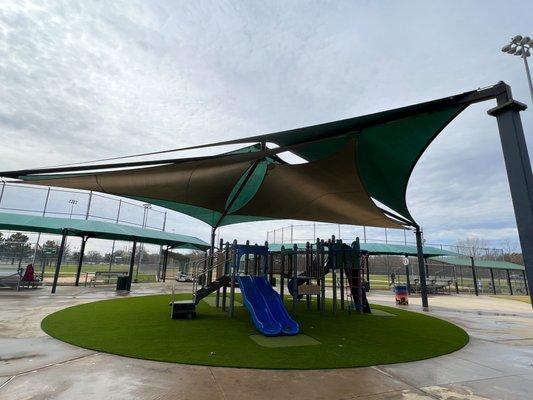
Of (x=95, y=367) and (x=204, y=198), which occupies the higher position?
(x=204, y=198)

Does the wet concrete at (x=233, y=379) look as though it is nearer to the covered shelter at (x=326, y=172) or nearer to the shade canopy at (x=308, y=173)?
the covered shelter at (x=326, y=172)

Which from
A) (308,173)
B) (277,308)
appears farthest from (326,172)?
(277,308)

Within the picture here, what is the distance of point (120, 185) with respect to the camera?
8.76 metres

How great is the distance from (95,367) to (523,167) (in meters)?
7.18

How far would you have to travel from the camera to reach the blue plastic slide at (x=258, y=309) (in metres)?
8.05

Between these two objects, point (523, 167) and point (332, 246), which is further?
point (332, 246)

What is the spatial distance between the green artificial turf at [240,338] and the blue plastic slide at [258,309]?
1.04ft

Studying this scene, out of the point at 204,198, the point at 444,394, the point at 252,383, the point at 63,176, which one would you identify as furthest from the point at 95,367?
the point at 204,198

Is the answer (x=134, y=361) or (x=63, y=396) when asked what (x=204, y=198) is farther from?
(x=63, y=396)

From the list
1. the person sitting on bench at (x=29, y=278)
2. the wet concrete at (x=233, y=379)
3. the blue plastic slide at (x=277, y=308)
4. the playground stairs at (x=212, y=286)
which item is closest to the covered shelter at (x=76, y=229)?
the person sitting on bench at (x=29, y=278)

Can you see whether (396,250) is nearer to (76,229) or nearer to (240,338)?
(240,338)

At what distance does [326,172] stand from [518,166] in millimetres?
4475

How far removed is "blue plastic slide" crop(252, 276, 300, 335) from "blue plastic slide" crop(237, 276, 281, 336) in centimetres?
14

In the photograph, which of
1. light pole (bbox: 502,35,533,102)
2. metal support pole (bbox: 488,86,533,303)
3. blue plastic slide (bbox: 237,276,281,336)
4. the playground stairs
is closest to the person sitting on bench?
the playground stairs
